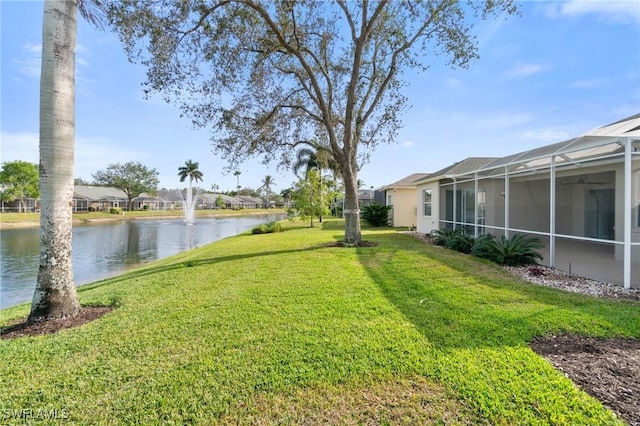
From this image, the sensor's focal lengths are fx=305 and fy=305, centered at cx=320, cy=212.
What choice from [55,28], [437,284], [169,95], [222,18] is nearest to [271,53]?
[222,18]

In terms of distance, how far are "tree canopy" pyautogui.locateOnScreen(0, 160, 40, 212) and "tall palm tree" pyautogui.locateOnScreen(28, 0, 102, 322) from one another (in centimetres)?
4911

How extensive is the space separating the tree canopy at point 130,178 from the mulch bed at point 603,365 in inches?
2596

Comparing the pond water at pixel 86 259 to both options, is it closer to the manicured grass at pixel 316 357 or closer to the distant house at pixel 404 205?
the manicured grass at pixel 316 357

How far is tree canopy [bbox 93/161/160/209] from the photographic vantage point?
57.0m

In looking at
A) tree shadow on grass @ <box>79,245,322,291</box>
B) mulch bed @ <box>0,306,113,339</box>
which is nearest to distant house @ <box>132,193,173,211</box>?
tree shadow on grass @ <box>79,245,322,291</box>

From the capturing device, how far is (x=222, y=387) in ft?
8.86

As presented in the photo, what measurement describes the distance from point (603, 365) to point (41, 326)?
6654 millimetres

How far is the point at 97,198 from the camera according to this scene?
182 feet

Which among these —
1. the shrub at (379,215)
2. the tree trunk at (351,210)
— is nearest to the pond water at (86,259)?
the tree trunk at (351,210)

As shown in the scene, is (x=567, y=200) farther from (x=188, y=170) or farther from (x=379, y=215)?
(x=188, y=170)

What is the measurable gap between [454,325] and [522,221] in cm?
1010

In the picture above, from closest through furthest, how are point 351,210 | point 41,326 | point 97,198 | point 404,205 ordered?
point 41,326 < point 351,210 < point 404,205 < point 97,198

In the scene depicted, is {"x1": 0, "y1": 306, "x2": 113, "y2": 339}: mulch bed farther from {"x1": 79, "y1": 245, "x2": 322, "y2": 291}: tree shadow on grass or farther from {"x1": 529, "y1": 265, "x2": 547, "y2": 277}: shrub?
{"x1": 529, "y1": 265, "x2": 547, "y2": 277}: shrub

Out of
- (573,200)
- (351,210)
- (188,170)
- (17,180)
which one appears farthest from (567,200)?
(188,170)
